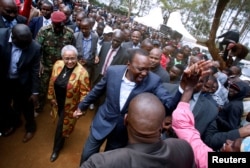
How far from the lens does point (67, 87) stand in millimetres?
3367

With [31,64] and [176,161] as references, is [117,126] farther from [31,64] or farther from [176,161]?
[31,64]

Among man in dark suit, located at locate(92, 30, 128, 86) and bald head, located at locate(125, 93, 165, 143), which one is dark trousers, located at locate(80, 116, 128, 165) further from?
man in dark suit, located at locate(92, 30, 128, 86)

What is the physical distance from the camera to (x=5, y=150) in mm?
3523

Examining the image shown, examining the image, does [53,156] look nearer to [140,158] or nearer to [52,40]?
[52,40]

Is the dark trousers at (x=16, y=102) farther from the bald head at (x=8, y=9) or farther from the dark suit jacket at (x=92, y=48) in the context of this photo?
the dark suit jacket at (x=92, y=48)

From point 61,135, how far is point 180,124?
7.57 ft

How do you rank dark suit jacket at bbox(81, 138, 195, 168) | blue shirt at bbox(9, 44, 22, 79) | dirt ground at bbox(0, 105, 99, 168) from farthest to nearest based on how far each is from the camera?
dirt ground at bbox(0, 105, 99, 168), blue shirt at bbox(9, 44, 22, 79), dark suit jacket at bbox(81, 138, 195, 168)

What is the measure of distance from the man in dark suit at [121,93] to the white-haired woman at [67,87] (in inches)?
25.3

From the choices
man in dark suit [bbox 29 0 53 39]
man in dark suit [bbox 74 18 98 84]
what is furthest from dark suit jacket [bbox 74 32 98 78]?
man in dark suit [bbox 29 0 53 39]

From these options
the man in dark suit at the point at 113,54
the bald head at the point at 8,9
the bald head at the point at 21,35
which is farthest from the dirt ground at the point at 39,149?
the bald head at the point at 8,9

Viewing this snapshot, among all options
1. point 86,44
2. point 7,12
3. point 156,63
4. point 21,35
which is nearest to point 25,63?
point 21,35

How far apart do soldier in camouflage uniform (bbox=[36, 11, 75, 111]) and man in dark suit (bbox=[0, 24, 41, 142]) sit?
25.5 inches

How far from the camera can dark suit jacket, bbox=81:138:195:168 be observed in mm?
1318

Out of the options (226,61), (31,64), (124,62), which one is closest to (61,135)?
(31,64)
